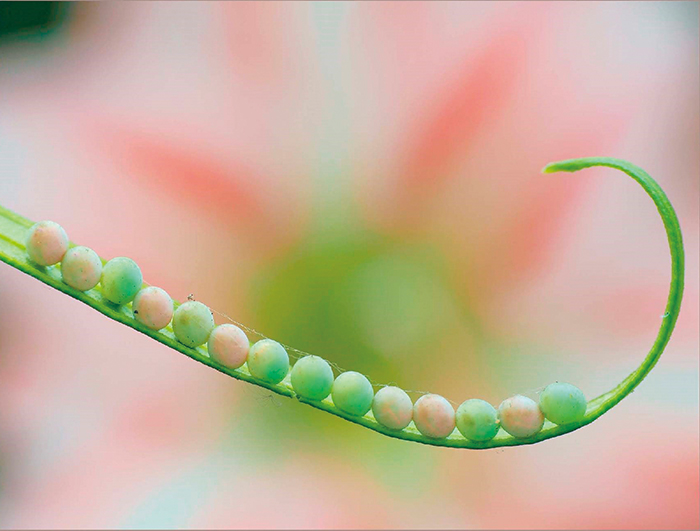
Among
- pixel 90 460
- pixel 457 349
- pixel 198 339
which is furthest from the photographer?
pixel 457 349

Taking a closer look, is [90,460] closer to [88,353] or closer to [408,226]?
[88,353]

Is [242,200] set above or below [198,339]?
above

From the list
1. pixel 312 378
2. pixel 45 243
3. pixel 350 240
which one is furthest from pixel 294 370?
pixel 350 240

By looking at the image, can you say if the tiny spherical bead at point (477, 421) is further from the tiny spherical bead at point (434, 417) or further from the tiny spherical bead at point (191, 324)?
the tiny spherical bead at point (191, 324)

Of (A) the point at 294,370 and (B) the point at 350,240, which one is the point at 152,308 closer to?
(A) the point at 294,370

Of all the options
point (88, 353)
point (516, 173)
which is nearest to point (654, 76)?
point (516, 173)

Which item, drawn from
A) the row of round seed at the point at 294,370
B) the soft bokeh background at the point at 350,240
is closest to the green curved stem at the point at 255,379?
the row of round seed at the point at 294,370

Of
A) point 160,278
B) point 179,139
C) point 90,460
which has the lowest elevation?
point 90,460

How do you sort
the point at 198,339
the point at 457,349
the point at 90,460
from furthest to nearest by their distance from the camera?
the point at 457,349
the point at 90,460
the point at 198,339
